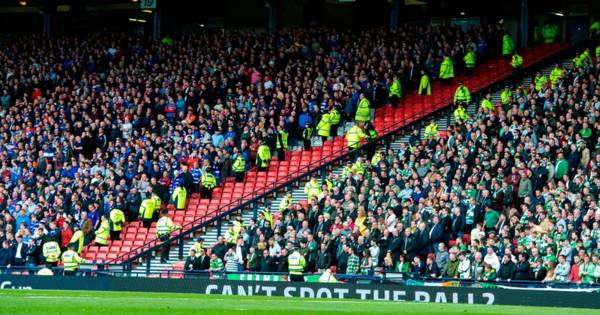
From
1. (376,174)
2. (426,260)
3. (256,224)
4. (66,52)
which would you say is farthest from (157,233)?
(66,52)

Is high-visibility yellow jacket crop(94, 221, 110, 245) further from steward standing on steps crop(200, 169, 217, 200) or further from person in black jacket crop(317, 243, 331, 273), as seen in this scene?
person in black jacket crop(317, 243, 331, 273)

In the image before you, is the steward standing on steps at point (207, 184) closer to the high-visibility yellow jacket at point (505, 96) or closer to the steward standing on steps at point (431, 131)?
the steward standing on steps at point (431, 131)

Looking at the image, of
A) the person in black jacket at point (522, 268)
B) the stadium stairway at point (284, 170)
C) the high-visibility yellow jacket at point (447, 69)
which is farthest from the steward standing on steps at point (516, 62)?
the person in black jacket at point (522, 268)

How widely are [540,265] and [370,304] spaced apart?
4263 millimetres

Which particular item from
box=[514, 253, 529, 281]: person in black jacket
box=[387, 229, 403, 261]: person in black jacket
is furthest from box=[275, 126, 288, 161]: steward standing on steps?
box=[514, 253, 529, 281]: person in black jacket

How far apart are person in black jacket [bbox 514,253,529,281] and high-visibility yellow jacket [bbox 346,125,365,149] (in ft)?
34.2

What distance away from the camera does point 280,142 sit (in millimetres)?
38656

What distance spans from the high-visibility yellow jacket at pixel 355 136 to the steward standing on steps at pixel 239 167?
3279 mm

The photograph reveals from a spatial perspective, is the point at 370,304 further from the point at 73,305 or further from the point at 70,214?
the point at 70,214

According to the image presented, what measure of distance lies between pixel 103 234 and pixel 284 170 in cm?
579

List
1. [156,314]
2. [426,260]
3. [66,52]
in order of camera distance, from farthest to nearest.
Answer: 1. [66,52]
2. [426,260]
3. [156,314]

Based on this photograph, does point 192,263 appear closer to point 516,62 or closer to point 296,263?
point 296,263

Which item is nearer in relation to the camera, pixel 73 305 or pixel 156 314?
pixel 156 314

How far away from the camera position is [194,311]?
23141mm
